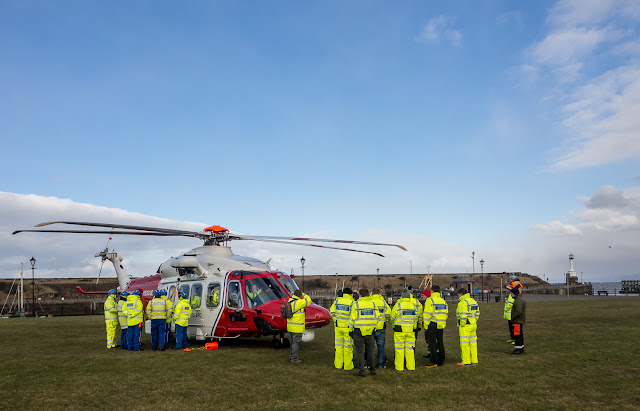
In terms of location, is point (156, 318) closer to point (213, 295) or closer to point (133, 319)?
point (133, 319)

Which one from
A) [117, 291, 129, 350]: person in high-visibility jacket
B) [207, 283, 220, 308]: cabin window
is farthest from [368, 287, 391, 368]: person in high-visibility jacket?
[117, 291, 129, 350]: person in high-visibility jacket

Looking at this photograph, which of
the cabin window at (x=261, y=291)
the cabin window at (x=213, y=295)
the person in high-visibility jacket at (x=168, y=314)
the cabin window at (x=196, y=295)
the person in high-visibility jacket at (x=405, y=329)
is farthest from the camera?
the cabin window at (x=196, y=295)

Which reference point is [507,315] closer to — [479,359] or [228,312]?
[479,359]

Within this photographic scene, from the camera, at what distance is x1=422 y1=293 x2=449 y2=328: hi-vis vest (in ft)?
37.1

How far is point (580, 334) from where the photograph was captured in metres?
16.7

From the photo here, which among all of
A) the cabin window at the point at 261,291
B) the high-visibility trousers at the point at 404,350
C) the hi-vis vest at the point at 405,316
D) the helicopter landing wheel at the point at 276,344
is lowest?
the helicopter landing wheel at the point at 276,344

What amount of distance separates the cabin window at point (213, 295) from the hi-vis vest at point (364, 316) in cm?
604

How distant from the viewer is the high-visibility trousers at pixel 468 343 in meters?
11.1

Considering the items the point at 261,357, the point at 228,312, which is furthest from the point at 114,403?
the point at 228,312

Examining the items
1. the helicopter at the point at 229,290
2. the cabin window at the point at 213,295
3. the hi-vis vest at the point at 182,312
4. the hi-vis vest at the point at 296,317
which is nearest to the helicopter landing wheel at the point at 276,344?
the helicopter at the point at 229,290

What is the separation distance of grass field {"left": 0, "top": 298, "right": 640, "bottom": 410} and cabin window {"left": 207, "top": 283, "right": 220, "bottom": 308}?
150 cm

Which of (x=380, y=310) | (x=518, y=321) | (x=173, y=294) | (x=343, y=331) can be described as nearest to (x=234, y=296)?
(x=173, y=294)

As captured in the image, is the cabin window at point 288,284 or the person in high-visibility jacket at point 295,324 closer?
the person in high-visibility jacket at point 295,324

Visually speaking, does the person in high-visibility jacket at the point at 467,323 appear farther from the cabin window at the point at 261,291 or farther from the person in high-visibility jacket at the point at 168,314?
the person in high-visibility jacket at the point at 168,314
